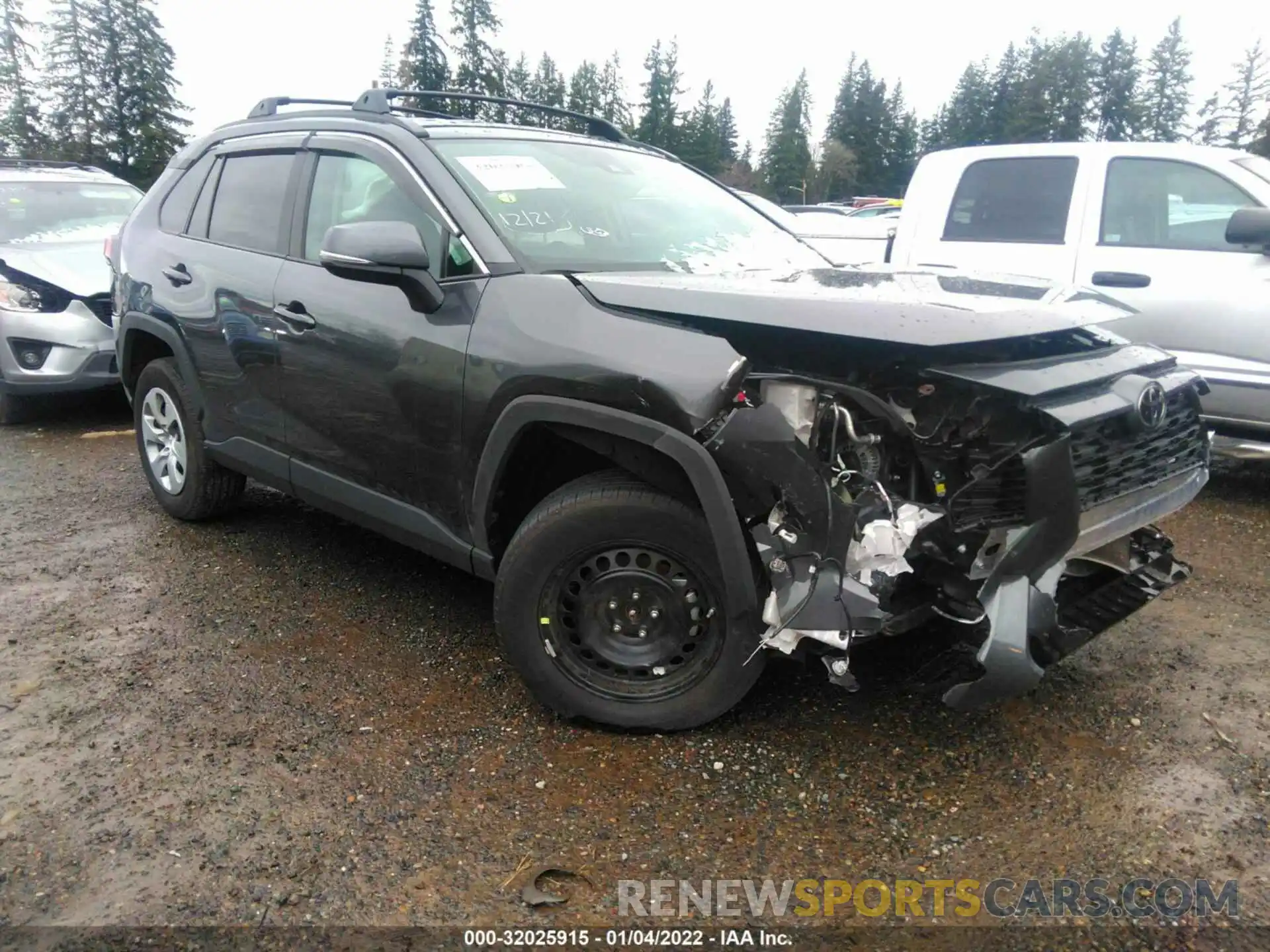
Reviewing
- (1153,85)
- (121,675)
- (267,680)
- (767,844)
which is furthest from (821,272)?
(1153,85)

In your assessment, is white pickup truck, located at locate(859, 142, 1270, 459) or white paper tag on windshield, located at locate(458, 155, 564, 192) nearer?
white paper tag on windshield, located at locate(458, 155, 564, 192)

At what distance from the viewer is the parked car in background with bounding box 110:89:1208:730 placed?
7.79 ft

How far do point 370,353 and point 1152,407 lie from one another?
241cm

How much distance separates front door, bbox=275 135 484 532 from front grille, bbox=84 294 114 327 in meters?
3.79

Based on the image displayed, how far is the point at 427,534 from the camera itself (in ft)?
10.6

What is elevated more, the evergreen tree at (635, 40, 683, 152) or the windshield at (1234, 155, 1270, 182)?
the evergreen tree at (635, 40, 683, 152)

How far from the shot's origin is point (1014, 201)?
5836 millimetres

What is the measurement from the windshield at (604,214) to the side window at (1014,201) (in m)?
2.51

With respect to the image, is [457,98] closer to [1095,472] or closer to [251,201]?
[251,201]

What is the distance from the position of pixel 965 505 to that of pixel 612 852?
125 centimetres

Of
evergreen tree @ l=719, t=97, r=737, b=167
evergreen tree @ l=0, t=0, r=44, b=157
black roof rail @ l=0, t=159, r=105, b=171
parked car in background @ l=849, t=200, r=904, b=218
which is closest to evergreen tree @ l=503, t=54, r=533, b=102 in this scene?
evergreen tree @ l=719, t=97, r=737, b=167

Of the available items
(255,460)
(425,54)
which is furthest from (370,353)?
(425,54)

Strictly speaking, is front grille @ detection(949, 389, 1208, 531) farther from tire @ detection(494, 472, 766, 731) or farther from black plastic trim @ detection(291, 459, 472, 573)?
black plastic trim @ detection(291, 459, 472, 573)

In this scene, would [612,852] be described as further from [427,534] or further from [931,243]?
[931,243]
